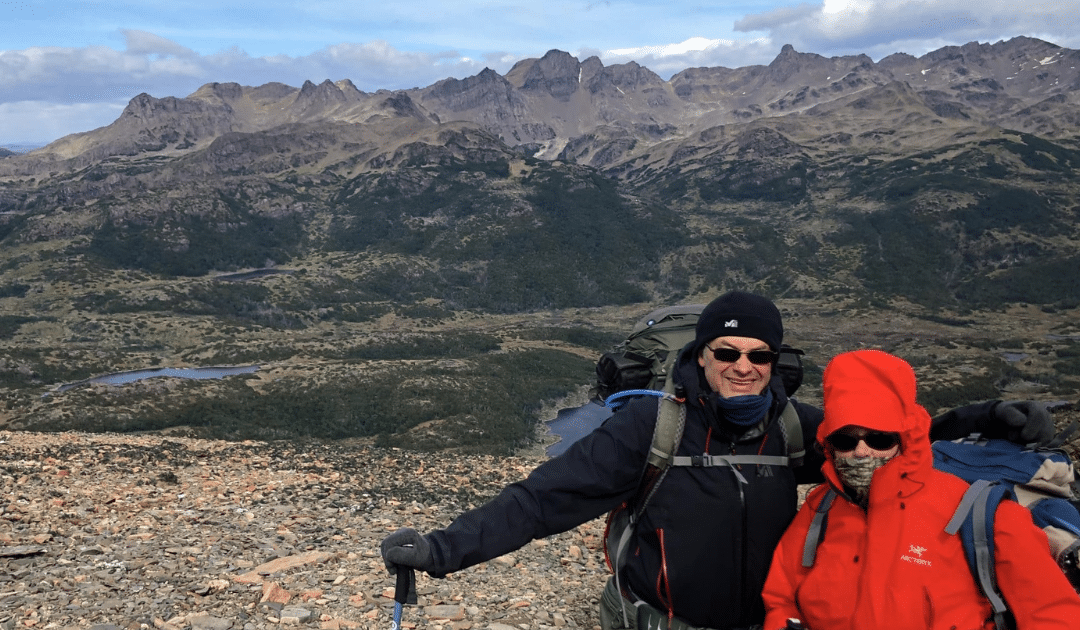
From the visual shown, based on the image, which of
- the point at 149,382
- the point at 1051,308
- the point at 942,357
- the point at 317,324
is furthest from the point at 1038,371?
the point at 317,324

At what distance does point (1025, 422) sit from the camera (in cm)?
459

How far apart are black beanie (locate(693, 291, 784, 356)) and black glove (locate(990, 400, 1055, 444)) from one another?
4.84 feet

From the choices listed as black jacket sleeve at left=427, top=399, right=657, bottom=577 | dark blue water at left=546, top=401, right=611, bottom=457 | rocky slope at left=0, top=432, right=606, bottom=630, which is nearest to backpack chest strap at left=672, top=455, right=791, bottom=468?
black jacket sleeve at left=427, top=399, right=657, bottom=577

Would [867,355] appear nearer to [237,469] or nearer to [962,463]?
[962,463]

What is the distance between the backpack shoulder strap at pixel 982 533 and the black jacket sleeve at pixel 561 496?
176 cm

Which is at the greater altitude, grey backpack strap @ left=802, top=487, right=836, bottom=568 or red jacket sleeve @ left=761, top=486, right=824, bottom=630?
grey backpack strap @ left=802, top=487, right=836, bottom=568

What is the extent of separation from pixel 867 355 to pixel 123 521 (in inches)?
502

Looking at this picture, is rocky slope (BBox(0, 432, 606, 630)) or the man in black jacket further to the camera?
rocky slope (BBox(0, 432, 606, 630))

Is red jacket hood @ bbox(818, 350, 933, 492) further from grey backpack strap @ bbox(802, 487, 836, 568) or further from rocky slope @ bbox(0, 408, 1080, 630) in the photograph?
rocky slope @ bbox(0, 408, 1080, 630)

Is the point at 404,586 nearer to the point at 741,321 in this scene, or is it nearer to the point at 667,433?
the point at 667,433

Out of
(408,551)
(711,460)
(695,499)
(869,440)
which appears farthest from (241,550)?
(869,440)

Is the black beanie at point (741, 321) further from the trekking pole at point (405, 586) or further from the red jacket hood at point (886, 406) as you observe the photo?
the trekking pole at point (405, 586)

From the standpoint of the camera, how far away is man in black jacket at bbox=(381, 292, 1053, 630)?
15.1 ft

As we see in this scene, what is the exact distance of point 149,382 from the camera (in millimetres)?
79375
